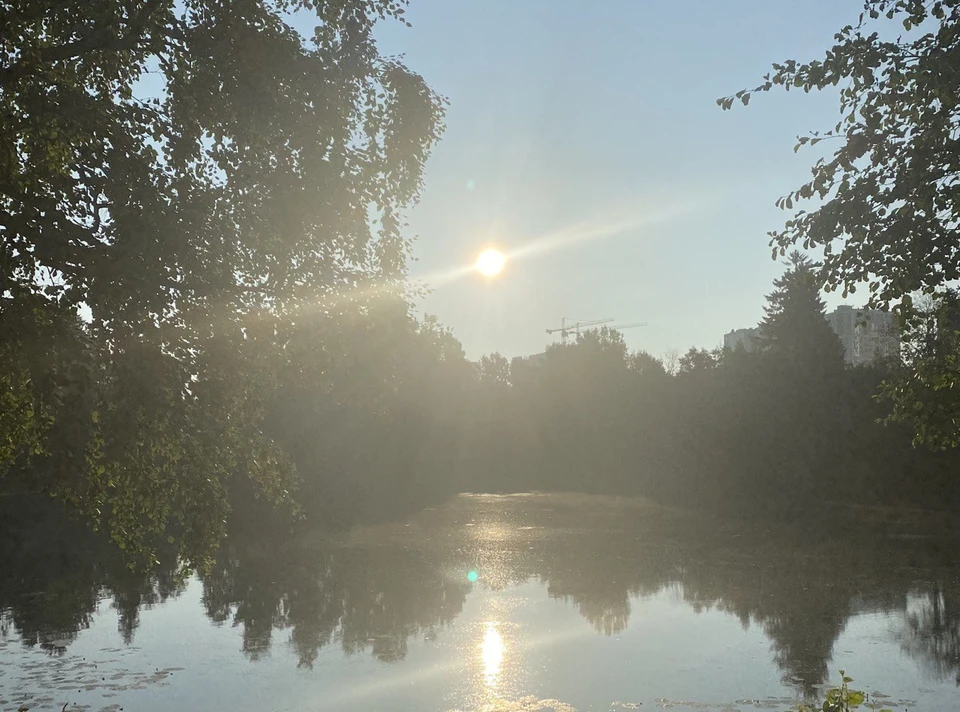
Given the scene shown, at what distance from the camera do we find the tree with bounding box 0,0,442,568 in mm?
10125

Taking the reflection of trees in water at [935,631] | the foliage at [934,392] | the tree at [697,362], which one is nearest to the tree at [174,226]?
the foliage at [934,392]

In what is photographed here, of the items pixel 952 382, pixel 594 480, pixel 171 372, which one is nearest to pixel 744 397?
pixel 594 480

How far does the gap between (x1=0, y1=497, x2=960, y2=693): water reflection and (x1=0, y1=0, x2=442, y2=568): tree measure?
5.93 ft

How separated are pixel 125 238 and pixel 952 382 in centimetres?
929

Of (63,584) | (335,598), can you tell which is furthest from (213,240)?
(63,584)

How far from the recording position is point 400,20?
12.4m

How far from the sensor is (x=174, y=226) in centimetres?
1019

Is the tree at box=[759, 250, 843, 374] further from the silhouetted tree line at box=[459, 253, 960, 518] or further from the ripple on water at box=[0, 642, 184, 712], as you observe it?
the ripple on water at box=[0, 642, 184, 712]

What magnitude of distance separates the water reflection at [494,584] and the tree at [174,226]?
1.81 m

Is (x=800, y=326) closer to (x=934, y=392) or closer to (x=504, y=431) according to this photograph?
(x=504, y=431)

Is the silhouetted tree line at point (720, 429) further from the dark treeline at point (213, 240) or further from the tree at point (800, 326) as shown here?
the dark treeline at point (213, 240)

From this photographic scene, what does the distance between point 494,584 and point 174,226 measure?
17880 mm

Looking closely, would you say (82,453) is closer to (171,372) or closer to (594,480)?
(171,372)

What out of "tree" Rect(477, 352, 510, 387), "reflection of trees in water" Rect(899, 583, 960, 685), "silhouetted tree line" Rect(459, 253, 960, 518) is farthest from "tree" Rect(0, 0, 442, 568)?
"tree" Rect(477, 352, 510, 387)
